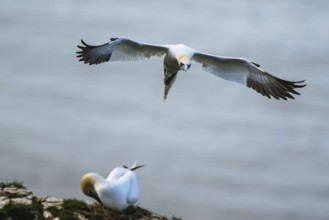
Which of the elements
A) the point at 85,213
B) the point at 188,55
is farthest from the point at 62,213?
the point at 188,55

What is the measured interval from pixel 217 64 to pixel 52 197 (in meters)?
4.16

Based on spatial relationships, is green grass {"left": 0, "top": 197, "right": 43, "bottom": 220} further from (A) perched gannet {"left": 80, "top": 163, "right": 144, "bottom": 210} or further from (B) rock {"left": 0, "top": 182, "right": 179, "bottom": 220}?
(A) perched gannet {"left": 80, "top": 163, "right": 144, "bottom": 210}

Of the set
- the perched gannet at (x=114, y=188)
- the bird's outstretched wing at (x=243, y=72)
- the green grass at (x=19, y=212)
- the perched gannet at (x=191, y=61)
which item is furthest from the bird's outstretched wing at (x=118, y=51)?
the green grass at (x=19, y=212)

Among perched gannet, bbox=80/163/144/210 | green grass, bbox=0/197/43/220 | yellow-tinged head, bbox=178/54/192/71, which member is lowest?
green grass, bbox=0/197/43/220

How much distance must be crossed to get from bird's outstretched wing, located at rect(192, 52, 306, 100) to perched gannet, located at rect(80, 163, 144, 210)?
337 cm

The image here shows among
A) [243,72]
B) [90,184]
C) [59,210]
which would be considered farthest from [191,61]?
[59,210]

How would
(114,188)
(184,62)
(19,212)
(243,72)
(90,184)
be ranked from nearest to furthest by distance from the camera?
(19,212), (114,188), (90,184), (184,62), (243,72)

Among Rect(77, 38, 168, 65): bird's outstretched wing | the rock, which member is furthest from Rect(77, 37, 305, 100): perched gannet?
the rock

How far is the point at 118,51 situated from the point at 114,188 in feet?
13.9

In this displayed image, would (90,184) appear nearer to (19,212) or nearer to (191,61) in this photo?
(19,212)

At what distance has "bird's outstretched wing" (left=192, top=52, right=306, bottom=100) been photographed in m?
14.5

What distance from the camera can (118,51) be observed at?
15.2 metres

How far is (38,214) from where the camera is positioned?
37.9 feet

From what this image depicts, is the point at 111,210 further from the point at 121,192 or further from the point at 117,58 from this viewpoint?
the point at 117,58
